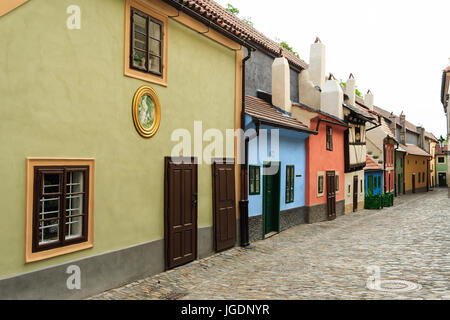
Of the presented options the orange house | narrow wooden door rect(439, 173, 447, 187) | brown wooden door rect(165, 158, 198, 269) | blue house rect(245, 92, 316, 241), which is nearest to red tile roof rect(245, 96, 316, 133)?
blue house rect(245, 92, 316, 241)

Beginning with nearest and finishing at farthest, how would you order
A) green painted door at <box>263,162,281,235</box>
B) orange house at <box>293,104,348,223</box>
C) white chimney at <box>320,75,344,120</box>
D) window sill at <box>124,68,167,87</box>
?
window sill at <box>124,68,167,87</box>
green painted door at <box>263,162,281,235</box>
orange house at <box>293,104,348,223</box>
white chimney at <box>320,75,344,120</box>

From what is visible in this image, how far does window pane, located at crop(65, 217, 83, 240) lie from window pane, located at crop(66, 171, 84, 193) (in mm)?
493

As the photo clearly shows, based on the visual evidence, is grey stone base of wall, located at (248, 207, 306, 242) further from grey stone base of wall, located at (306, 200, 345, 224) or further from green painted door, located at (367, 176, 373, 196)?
green painted door, located at (367, 176, 373, 196)

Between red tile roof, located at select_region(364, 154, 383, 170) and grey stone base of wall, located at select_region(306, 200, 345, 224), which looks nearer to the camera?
grey stone base of wall, located at select_region(306, 200, 345, 224)

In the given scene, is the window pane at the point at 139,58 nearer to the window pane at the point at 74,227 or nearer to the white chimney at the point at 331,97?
the window pane at the point at 74,227

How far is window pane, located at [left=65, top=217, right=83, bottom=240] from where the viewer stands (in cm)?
658

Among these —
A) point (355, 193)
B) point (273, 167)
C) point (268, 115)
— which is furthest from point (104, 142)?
point (355, 193)

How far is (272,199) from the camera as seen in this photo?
1445cm

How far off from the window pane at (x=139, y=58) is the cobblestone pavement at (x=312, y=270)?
14.3ft

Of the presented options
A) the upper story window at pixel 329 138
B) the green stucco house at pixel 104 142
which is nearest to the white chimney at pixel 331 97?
the upper story window at pixel 329 138

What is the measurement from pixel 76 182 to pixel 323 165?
550 inches

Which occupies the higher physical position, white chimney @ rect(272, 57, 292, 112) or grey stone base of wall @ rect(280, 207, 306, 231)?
white chimney @ rect(272, 57, 292, 112)

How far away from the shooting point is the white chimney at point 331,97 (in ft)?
62.6

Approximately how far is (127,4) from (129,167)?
10.5ft
